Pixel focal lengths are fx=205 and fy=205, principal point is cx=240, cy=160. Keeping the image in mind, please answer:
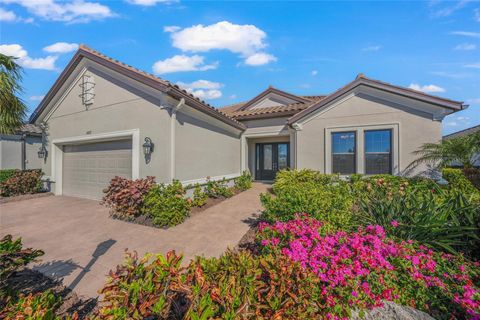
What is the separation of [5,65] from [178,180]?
8.42 metres

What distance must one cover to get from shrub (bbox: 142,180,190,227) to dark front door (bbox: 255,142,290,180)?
754cm

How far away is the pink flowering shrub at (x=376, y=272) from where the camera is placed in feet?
7.93

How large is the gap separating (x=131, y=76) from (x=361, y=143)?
9.62 m

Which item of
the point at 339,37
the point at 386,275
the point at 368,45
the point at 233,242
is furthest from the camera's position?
the point at 339,37

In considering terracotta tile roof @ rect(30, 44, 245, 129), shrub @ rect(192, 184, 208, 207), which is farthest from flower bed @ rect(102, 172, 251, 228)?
terracotta tile roof @ rect(30, 44, 245, 129)

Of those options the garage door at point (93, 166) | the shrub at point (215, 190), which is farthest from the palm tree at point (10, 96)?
the shrub at point (215, 190)

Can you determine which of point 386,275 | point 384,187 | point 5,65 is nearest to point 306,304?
point 386,275

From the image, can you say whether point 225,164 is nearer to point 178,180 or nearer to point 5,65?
point 178,180

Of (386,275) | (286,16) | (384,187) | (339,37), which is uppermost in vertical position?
(286,16)

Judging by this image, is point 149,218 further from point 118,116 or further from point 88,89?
point 88,89

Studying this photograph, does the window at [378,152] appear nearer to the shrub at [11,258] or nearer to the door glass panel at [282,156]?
the door glass panel at [282,156]

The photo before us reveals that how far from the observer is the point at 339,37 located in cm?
764

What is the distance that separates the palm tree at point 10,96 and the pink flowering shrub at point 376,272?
38.2 ft

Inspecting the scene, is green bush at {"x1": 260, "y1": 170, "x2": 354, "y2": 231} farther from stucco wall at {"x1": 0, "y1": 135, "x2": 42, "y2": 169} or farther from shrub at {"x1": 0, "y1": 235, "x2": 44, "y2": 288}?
stucco wall at {"x1": 0, "y1": 135, "x2": 42, "y2": 169}
